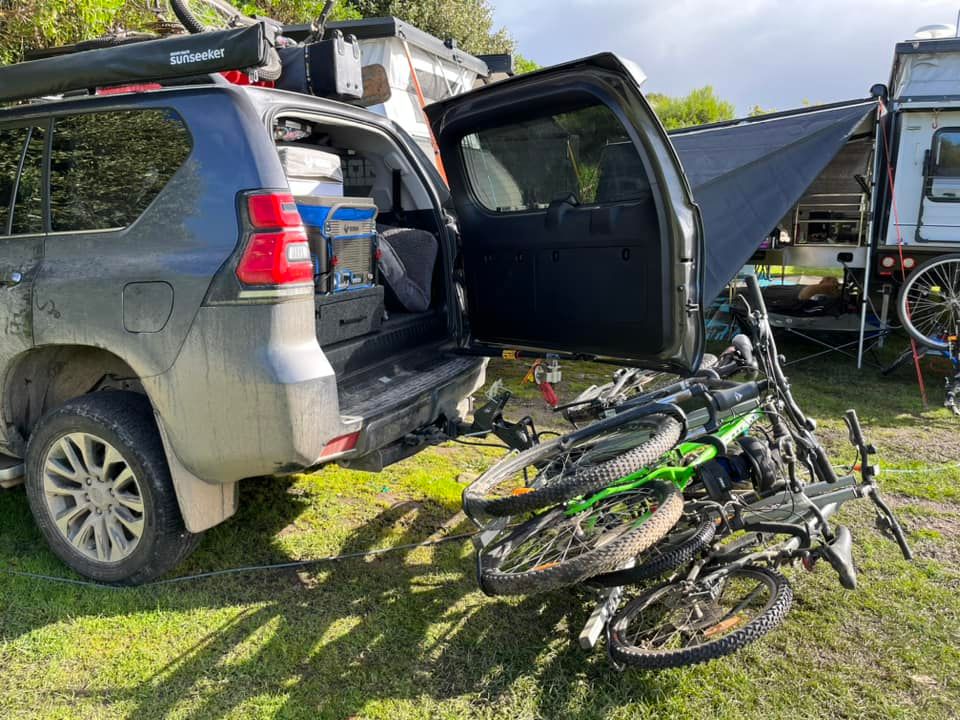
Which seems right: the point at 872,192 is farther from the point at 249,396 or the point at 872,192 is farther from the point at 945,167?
the point at 249,396

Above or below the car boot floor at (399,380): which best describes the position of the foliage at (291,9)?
above

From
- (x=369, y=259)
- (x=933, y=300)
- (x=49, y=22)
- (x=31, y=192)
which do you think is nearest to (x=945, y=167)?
(x=933, y=300)

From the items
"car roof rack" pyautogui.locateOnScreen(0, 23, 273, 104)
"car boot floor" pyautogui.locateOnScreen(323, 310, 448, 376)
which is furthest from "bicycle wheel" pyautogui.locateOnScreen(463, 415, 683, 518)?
"car roof rack" pyautogui.locateOnScreen(0, 23, 273, 104)

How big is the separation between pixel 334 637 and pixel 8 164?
267 centimetres

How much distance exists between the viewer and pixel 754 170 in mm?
6562

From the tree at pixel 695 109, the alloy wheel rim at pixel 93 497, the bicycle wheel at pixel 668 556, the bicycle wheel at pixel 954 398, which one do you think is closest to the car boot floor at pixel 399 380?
the alloy wheel rim at pixel 93 497

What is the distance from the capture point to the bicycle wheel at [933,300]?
7.21 m

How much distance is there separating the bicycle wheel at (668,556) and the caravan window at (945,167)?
20.6 feet

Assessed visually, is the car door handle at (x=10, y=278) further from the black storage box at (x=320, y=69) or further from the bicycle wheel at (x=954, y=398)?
the bicycle wheel at (x=954, y=398)

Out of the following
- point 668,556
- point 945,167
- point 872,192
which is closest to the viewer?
point 668,556

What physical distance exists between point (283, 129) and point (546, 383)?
1904 millimetres

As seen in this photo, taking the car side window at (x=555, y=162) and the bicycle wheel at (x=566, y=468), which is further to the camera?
the car side window at (x=555, y=162)

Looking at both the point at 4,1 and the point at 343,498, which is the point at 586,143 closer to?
the point at 343,498

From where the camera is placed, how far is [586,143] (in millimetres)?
3344
